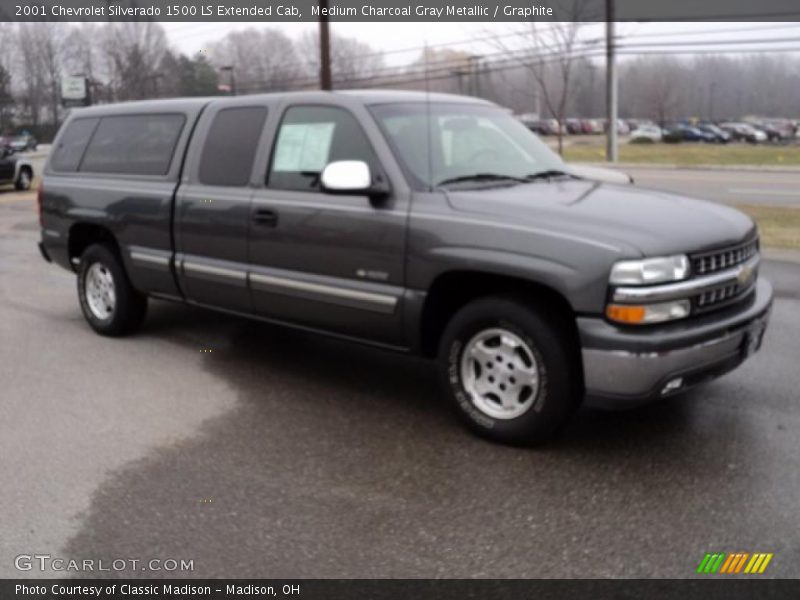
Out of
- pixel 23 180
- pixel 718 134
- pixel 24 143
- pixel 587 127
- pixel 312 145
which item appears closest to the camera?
pixel 312 145

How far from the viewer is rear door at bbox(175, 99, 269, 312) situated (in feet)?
17.3

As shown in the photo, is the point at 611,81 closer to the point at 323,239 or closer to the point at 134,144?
the point at 134,144

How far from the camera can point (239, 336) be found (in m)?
6.55

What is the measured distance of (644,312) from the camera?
12.0 ft

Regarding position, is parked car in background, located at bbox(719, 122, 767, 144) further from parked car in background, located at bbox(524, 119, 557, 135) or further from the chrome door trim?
the chrome door trim

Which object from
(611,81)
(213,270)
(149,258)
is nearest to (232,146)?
(213,270)

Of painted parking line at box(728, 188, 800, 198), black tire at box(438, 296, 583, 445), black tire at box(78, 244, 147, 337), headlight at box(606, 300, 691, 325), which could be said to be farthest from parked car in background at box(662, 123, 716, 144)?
headlight at box(606, 300, 691, 325)

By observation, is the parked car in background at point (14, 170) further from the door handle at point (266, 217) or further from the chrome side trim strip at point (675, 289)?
the chrome side trim strip at point (675, 289)

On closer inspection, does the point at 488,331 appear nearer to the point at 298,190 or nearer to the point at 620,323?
the point at 620,323

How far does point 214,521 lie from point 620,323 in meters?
2.05

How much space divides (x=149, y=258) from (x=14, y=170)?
19.1m

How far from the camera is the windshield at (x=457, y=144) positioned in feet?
15.2

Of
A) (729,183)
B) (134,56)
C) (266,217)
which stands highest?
(134,56)
